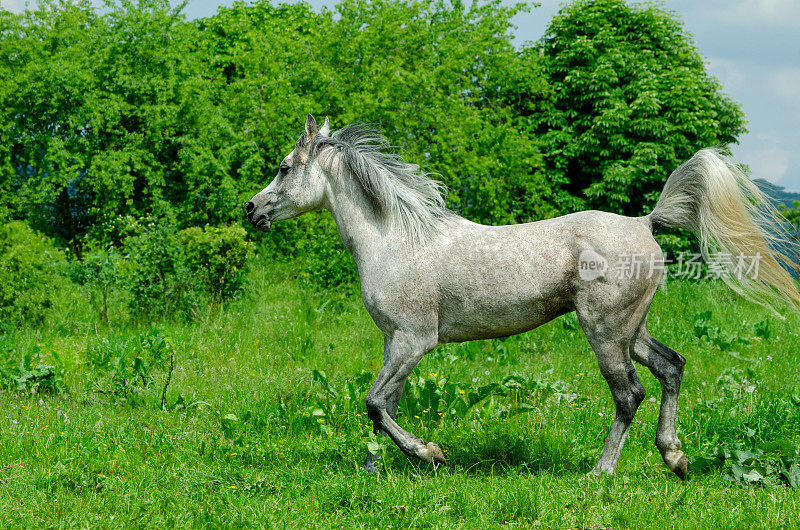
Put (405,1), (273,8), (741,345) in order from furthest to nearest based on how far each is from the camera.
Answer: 1. (273,8)
2. (405,1)
3. (741,345)

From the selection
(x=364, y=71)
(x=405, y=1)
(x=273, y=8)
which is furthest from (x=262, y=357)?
(x=273, y=8)

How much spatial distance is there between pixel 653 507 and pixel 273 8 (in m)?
26.1

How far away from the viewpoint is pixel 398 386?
4.77 meters

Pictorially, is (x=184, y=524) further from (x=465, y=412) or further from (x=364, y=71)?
(x=364, y=71)

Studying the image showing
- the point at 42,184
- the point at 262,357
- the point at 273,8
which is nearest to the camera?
the point at 262,357

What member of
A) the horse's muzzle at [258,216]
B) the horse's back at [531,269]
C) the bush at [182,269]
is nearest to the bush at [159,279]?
the bush at [182,269]

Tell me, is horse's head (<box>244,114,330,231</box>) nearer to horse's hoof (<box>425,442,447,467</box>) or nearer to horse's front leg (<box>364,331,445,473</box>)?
horse's front leg (<box>364,331,445,473</box>)

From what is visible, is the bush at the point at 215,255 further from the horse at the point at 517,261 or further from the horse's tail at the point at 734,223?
the horse's tail at the point at 734,223

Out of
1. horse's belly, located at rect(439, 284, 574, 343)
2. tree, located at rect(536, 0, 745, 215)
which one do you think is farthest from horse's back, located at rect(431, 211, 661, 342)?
tree, located at rect(536, 0, 745, 215)

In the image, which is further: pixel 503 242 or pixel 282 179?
pixel 282 179

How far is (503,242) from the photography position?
15.5 feet

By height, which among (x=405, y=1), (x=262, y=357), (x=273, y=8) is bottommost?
(x=262, y=357)

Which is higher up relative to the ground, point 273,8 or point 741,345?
point 273,8

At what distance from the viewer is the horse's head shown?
5.09 meters
